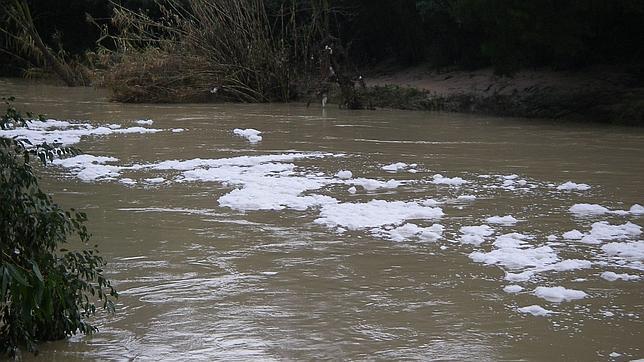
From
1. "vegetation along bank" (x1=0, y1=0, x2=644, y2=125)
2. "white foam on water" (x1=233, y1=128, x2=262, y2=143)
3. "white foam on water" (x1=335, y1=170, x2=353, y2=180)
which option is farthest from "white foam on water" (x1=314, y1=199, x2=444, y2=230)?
"vegetation along bank" (x1=0, y1=0, x2=644, y2=125)

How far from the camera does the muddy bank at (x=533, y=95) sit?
18.5 meters

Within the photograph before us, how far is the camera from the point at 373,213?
8.21m

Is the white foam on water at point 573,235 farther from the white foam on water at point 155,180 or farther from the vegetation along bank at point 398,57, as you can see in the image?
the vegetation along bank at point 398,57

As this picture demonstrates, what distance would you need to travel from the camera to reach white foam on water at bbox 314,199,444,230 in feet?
25.9

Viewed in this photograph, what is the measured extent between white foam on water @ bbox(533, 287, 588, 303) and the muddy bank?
12.8 meters

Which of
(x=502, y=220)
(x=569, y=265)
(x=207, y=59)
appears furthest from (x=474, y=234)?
(x=207, y=59)

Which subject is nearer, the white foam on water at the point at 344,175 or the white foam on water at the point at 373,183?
the white foam on water at the point at 373,183

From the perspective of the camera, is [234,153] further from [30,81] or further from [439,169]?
[30,81]

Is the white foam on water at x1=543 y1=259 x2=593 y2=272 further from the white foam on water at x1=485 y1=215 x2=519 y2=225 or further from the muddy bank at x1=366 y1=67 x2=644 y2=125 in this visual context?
the muddy bank at x1=366 y1=67 x2=644 y2=125

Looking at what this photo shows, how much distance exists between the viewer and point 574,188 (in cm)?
975

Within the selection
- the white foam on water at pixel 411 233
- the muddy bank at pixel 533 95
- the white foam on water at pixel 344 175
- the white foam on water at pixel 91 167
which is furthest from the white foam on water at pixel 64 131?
the muddy bank at pixel 533 95

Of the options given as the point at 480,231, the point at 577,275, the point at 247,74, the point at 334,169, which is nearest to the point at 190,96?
→ the point at 247,74

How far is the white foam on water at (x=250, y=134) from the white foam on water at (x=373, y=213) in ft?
19.3

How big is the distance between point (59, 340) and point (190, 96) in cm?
1853
